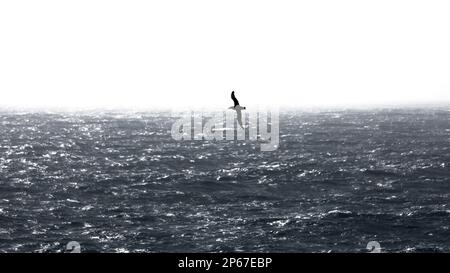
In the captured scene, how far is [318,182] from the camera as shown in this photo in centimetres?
5381

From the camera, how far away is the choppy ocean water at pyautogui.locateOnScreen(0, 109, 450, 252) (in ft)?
110

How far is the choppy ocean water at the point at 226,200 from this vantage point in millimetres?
33591

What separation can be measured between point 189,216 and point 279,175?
2140 cm

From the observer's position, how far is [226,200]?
4569 cm

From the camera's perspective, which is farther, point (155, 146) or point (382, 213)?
point (155, 146)

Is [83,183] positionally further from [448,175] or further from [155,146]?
[448,175]

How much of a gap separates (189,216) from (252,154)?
40.8 m

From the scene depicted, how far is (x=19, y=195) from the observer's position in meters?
47.7

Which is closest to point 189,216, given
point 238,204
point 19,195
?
point 238,204
